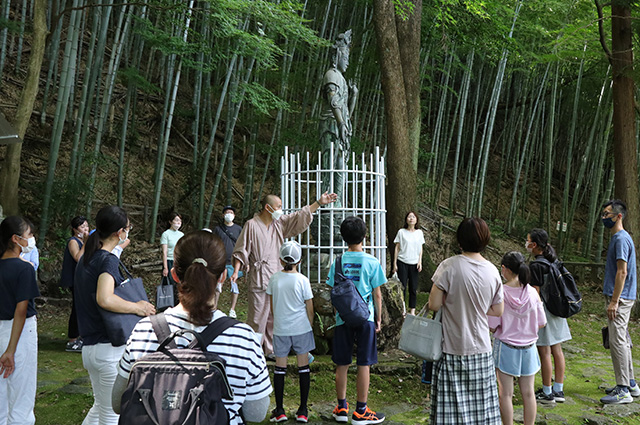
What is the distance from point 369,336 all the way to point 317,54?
939 centimetres

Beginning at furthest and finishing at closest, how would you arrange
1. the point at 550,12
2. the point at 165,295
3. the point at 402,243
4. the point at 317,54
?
the point at 317,54
the point at 550,12
the point at 402,243
the point at 165,295

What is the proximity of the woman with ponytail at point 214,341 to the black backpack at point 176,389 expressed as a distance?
9 cm

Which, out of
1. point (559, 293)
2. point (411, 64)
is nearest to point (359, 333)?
point (559, 293)

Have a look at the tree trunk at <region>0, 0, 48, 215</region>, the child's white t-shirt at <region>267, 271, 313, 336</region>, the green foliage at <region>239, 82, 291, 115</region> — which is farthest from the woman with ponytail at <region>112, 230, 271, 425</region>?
the green foliage at <region>239, 82, 291, 115</region>

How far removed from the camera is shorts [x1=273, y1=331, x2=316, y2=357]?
3.30 meters

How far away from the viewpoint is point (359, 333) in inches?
129

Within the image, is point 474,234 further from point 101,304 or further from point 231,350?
point 101,304

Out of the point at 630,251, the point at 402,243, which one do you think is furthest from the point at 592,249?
the point at 630,251

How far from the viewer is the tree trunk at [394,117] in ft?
23.4

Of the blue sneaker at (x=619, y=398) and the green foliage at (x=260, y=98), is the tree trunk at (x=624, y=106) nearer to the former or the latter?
the blue sneaker at (x=619, y=398)

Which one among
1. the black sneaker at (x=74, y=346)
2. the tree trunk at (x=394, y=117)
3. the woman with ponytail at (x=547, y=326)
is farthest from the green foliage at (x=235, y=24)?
the woman with ponytail at (x=547, y=326)

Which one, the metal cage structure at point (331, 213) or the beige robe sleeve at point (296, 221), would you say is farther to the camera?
the metal cage structure at point (331, 213)

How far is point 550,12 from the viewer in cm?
1041

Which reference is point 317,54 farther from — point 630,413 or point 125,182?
point 630,413
